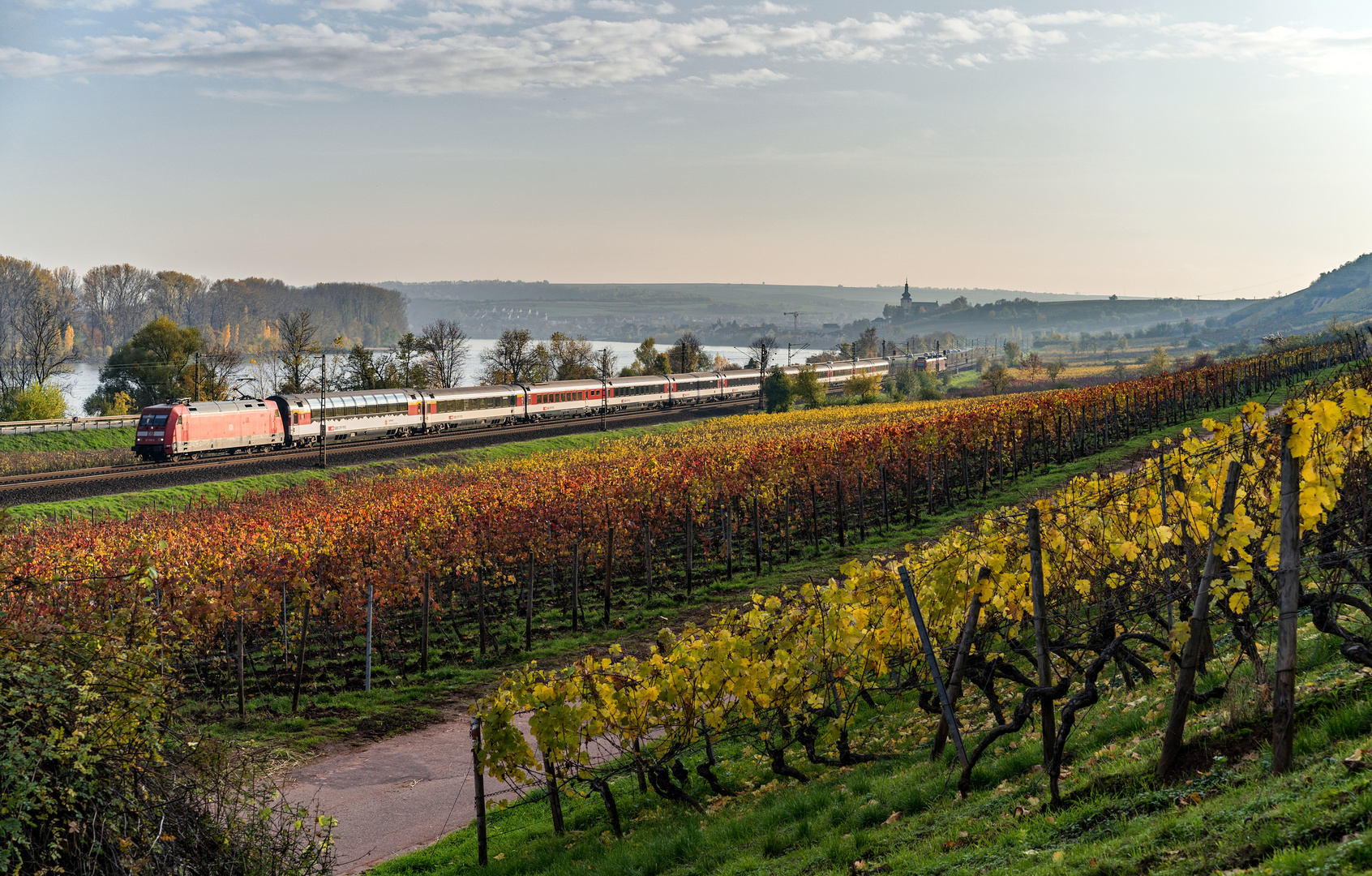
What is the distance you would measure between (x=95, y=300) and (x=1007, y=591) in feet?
616

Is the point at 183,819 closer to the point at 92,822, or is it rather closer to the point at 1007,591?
the point at 92,822

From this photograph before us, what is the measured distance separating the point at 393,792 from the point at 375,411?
157 feet

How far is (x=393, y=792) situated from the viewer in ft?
43.7

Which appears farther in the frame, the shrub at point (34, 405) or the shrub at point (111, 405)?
the shrub at point (111, 405)

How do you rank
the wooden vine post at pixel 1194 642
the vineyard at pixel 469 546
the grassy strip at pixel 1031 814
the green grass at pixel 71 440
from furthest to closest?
the green grass at pixel 71 440 < the vineyard at pixel 469 546 < the wooden vine post at pixel 1194 642 < the grassy strip at pixel 1031 814

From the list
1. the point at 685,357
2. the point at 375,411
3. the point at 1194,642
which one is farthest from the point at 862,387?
the point at 1194,642

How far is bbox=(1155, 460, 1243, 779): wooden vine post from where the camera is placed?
20.0 feet

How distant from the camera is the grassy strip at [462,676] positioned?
16.2 metres

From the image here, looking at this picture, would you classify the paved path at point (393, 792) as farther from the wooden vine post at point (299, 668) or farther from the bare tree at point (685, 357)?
the bare tree at point (685, 357)

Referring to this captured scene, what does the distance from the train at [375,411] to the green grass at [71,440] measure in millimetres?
3254

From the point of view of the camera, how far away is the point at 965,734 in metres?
10.3

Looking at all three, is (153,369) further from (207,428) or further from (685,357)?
(685,357)

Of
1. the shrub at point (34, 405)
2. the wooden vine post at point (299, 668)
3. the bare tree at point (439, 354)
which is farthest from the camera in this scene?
the bare tree at point (439, 354)

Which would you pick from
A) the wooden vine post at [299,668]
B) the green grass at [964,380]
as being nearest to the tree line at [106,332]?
the wooden vine post at [299,668]
